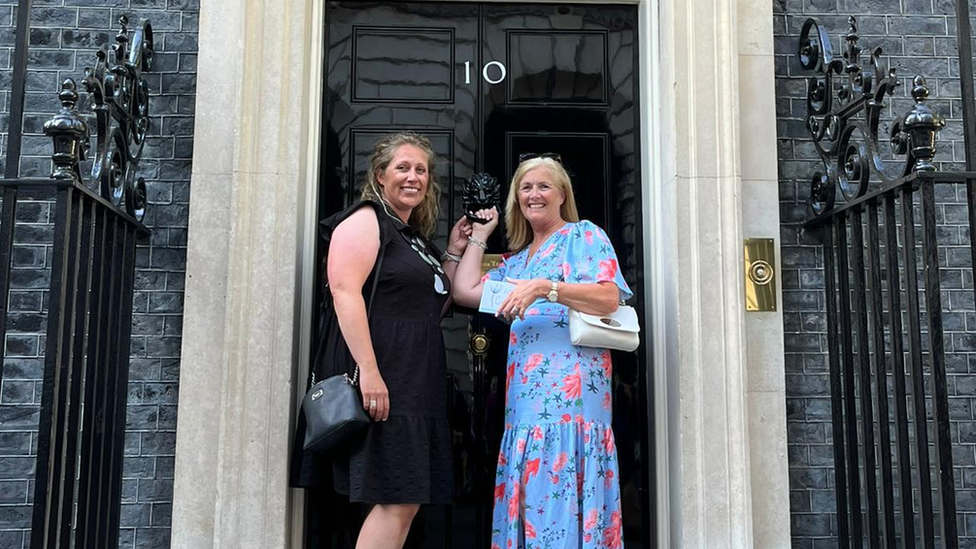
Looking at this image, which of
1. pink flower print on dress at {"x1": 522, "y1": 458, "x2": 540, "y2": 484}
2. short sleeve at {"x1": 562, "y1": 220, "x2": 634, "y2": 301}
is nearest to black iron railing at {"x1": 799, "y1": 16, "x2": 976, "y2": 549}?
short sleeve at {"x1": 562, "y1": 220, "x2": 634, "y2": 301}

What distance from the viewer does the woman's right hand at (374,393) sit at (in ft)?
11.7

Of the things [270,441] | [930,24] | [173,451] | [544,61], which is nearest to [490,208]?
[544,61]

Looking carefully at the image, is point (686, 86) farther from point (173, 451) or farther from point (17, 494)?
point (17, 494)

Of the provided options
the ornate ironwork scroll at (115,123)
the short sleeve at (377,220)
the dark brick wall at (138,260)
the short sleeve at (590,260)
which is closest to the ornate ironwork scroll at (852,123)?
the short sleeve at (590,260)

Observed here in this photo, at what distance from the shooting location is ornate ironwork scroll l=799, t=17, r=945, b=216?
347 centimetres

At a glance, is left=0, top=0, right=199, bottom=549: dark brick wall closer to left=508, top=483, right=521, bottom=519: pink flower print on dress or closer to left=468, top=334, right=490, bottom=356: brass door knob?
left=468, top=334, right=490, bottom=356: brass door knob

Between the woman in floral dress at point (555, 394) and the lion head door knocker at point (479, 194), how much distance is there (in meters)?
0.25

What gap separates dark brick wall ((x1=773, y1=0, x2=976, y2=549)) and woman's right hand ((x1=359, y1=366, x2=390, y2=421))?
1823mm

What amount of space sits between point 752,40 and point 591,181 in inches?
37.6

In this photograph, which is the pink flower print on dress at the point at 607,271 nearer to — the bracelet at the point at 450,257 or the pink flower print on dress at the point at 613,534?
the bracelet at the point at 450,257

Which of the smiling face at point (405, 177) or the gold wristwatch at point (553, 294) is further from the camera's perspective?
the smiling face at point (405, 177)

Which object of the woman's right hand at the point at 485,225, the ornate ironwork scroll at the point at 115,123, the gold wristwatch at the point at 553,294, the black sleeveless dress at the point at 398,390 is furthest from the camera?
the woman's right hand at the point at 485,225

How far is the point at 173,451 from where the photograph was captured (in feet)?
13.5

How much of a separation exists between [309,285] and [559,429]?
1319 mm
